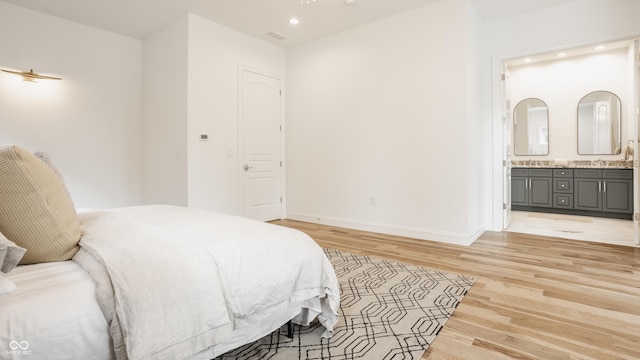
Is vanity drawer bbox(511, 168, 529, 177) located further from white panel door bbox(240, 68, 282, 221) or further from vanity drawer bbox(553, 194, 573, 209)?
white panel door bbox(240, 68, 282, 221)

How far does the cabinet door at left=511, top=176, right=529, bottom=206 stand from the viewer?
19.6 ft

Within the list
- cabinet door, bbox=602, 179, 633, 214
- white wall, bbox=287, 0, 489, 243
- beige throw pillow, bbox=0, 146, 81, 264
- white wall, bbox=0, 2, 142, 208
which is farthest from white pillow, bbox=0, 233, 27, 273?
cabinet door, bbox=602, 179, 633, 214

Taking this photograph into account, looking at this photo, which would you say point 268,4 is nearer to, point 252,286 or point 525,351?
point 252,286

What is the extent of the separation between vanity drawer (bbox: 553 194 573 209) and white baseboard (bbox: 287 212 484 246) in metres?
2.49

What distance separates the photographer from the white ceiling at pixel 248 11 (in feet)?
12.4

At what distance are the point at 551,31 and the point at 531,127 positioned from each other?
9.10 ft

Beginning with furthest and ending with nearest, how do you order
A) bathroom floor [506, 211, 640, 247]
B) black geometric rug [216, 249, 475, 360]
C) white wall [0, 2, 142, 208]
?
bathroom floor [506, 211, 640, 247]
white wall [0, 2, 142, 208]
black geometric rug [216, 249, 475, 360]

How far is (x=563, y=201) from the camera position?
5613 mm

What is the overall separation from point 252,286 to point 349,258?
1.94 m

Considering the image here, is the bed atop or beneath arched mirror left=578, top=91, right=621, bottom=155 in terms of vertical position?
beneath

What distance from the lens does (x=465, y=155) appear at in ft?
12.0

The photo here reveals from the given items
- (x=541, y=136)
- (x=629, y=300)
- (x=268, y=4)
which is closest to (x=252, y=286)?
(x=629, y=300)

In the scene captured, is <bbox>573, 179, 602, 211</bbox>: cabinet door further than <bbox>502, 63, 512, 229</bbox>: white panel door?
Yes

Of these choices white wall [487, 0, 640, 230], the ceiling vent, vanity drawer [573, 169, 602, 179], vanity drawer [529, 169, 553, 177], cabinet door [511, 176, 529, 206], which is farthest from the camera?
cabinet door [511, 176, 529, 206]
